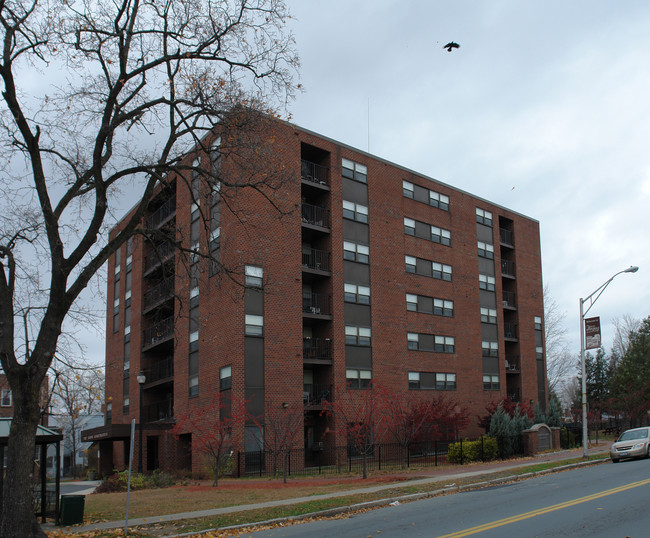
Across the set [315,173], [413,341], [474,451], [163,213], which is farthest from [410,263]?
[163,213]

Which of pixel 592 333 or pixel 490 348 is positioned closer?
pixel 592 333

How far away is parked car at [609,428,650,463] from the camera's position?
2622cm

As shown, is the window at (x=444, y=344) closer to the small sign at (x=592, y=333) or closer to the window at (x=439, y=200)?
the window at (x=439, y=200)

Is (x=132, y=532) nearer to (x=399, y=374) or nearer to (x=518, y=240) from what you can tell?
(x=399, y=374)

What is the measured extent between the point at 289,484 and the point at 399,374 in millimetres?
15916

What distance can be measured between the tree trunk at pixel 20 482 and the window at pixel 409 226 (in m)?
31.4

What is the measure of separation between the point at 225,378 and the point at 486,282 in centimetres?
2269

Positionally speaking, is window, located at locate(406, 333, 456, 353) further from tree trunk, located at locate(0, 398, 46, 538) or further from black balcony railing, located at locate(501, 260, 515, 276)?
tree trunk, located at locate(0, 398, 46, 538)

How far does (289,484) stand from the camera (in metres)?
24.2

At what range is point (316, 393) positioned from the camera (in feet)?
117

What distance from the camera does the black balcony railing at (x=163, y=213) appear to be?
41.4 metres

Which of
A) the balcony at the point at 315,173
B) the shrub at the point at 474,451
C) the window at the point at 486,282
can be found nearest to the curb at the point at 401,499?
the shrub at the point at 474,451

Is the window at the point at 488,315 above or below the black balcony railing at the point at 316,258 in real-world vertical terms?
below

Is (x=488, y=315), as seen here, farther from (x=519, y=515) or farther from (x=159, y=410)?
(x=519, y=515)
